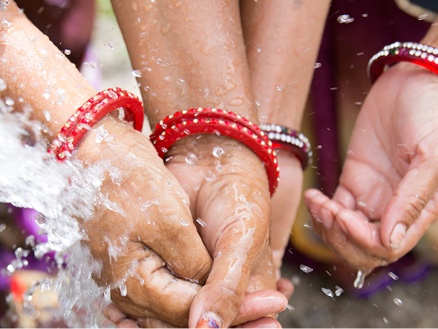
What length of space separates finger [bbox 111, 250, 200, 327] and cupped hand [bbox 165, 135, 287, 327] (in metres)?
0.03

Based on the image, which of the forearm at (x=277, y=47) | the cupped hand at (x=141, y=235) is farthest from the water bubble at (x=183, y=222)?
the forearm at (x=277, y=47)

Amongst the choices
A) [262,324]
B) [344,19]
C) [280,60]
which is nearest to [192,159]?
[262,324]

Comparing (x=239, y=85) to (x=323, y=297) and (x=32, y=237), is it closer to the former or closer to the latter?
(x=32, y=237)

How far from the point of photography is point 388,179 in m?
1.14

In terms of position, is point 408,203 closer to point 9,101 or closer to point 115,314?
point 115,314

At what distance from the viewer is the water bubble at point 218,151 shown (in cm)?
93

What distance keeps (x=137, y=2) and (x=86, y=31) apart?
11.7 inches

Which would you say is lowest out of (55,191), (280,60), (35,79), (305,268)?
(305,268)

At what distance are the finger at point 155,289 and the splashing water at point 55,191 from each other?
0.17ft

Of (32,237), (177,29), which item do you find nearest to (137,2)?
(177,29)

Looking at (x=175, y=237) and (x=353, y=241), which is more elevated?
(x=175, y=237)

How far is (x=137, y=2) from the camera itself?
38.9 inches

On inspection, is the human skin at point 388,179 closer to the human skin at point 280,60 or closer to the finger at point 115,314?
the human skin at point 280,60

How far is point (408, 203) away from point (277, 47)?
0.40m
